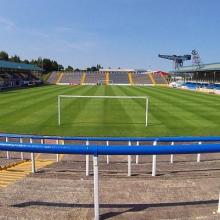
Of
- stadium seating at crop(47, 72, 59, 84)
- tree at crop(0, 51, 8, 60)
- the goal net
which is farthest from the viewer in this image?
tree at crop(0, 51, 8, 60)

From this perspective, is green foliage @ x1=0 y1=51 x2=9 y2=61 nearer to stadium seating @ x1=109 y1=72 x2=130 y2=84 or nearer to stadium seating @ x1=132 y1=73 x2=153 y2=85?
stadium seating @ x1=109 y1=72 x2=130 y2=84

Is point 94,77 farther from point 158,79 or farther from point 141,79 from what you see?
point 158,79

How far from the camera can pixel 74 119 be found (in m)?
23.6

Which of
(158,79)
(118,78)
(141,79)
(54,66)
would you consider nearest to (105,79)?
(118,78)

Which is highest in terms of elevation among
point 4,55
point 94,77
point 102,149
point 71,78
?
point 4,55

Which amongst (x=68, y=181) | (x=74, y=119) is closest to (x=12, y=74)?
(x=74, y=119)

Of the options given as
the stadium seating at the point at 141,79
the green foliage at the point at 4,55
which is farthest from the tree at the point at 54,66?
the stadium seating at the point at 141,79

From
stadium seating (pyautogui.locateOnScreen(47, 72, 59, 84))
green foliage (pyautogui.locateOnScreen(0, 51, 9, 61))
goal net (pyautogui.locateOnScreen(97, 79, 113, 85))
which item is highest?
green foliage (pyautogui.locateOnScreen(0, 51, 9, 61))

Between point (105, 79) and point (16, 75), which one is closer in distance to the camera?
point (16, 75)

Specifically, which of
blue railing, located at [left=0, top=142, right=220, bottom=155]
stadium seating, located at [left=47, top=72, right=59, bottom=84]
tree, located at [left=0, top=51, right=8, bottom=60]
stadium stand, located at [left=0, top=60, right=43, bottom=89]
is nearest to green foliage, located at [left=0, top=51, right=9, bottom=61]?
tree, located at [left=0, top=51, right=8, bottom=60]

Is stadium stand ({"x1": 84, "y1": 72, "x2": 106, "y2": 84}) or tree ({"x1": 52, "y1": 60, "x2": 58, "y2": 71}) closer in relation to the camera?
stadium stand ({"x1": 84, "y1": 72, "x2": 106, "y2": 84})

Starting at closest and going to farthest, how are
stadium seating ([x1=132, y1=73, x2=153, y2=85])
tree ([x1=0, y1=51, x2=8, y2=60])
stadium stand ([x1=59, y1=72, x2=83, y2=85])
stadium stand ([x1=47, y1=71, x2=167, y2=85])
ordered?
stadium stand ([x1=59, y1=72, x2=83, y2=85]), stadium stand ([x1=47, y1=71, x2=167, y2=85]), stadium seating ([x1=132, y1=73, x2=153, y2=85]), tree ([x1=0, y1=51, x2=8, y2=60])

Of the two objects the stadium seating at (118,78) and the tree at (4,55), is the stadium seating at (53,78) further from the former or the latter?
the tree at (4,55)

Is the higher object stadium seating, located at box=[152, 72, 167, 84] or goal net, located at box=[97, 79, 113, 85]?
stadium seating, located at box=[152, 72, 167, 84]
